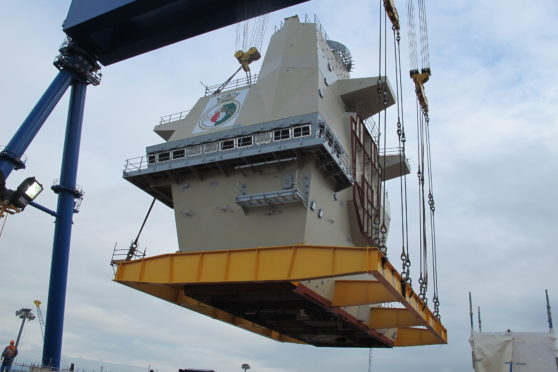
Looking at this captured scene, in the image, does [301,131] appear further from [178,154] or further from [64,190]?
[64,190]

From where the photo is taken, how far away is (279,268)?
16.4 metres

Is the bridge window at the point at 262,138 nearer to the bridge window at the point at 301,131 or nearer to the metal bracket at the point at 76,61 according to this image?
the bridge window at the point at 301,131

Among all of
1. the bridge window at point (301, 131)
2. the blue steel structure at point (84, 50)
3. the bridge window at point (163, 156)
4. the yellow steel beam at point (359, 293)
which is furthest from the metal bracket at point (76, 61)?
the yellow steel beam at point (359, 293)

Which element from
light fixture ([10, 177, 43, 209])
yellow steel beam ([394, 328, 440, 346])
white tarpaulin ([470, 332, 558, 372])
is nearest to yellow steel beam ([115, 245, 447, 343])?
white tarpaulin ([470, 332, 558, 372])

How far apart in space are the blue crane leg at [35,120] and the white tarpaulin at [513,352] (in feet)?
72.6

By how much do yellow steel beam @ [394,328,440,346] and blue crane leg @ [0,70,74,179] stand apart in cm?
2147

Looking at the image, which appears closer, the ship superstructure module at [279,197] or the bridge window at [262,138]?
the ship superstructure module at [279,197]

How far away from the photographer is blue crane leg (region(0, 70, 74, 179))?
23.8 meters

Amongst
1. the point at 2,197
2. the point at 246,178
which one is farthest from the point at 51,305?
the point at 246,178

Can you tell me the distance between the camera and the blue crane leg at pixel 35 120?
77.9 ft

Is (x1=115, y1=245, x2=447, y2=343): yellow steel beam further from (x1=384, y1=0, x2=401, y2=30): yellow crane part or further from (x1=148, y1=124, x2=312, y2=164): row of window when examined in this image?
(x1=384, y1=0, x2=401, y2=30): yellow crane part

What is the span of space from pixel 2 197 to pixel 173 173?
278 inches

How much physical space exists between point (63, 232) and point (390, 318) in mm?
17158

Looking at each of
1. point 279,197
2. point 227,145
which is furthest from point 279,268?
point 227,145
